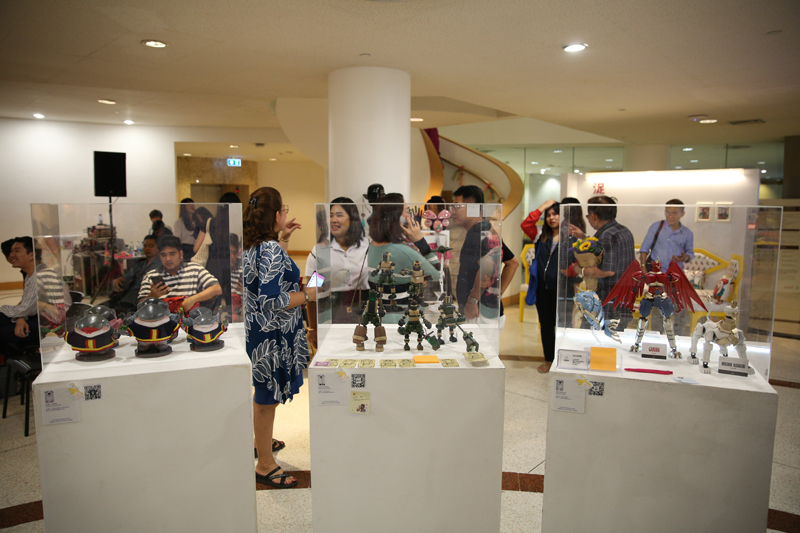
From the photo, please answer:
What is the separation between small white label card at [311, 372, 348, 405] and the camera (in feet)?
6.50

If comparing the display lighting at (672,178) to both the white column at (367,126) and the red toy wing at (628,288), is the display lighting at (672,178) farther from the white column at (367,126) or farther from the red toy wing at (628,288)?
the red toy wing at (628,288)

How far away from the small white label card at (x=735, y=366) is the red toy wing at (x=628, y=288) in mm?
411

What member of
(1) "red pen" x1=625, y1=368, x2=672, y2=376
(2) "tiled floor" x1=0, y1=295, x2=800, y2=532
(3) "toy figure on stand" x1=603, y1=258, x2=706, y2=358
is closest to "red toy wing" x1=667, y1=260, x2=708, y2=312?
(3) "toy figure on stand" x1=603, y1=258, x2=706, y2=358

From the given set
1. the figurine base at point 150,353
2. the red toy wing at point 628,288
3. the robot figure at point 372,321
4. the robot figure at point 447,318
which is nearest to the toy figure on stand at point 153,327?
the figurine base at point 150,353

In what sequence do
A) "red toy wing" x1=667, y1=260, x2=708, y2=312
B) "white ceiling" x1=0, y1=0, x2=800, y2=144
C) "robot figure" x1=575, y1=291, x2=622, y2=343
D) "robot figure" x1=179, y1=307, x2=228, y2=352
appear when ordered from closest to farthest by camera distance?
"robot figure" x1=179, y1=307, x2=228, y2=352, "red toy wing" x1=667, y1=260, x2=708, y2=312, "robot figure" x1=575, y1=291, x2=622, y2=343, "white ceiling" x1=0, y1=0, x2=800, y2=144

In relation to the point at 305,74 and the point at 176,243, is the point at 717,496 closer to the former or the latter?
the point at 176,243

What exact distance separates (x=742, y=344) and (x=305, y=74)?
3906 millimetres

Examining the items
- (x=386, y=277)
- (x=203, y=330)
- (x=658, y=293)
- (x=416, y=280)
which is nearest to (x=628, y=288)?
(x=658, y=293)

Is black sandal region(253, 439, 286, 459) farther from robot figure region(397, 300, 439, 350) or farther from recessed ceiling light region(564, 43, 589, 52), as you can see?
recessed ceiling light region(564, 43, 589, 52)

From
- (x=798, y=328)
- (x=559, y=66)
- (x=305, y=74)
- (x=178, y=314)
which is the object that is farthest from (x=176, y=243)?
(x=798, y=328)

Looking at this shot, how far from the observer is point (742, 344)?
204 centimetres

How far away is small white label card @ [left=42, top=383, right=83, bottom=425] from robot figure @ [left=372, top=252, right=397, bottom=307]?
→ 1190 mm

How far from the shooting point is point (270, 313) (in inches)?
95.7

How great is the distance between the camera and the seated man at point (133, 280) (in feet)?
7.14
